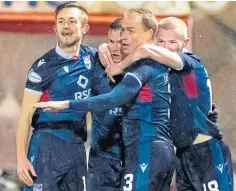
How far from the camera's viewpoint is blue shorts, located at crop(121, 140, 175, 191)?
6.44ft

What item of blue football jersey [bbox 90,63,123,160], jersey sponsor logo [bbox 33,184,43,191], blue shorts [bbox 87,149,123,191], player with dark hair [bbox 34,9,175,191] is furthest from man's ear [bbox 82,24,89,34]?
jersey sponsor logo [bbox 33,184,43,191]

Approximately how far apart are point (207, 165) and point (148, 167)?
0.28 meters

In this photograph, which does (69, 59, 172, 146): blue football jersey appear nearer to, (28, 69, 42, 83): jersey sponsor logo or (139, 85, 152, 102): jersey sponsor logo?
(139, 85, 152, 102): jersey sponsor logo

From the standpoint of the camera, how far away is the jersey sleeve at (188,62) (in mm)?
2121

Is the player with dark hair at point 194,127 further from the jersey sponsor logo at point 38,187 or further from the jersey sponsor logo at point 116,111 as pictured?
the jersey sponsor logo at point 38,187

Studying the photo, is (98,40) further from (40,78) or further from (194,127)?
(194,127)

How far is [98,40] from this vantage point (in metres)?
2.50

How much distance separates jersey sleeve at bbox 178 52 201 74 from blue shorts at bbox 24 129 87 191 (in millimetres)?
397

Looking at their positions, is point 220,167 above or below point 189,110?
below

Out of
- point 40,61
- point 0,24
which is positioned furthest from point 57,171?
point 0,24

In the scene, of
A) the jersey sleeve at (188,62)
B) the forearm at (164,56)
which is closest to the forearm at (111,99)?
the forearm at (164,56)

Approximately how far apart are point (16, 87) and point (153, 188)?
30.2 inches

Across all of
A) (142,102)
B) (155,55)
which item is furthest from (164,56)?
(142,102)

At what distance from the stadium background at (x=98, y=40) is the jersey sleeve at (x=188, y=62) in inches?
12.8
